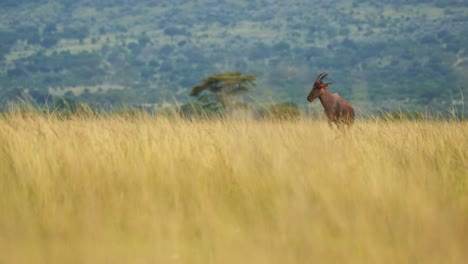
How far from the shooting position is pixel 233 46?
127812 mm

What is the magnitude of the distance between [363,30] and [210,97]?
288 feet

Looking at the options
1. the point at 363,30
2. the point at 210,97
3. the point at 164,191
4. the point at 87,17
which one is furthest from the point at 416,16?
the point at 164,191

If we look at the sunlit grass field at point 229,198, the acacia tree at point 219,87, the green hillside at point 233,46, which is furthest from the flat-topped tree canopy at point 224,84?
the green hillside at point 233,46

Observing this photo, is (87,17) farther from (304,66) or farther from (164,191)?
(164,191)

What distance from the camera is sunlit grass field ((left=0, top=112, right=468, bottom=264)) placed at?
348cm

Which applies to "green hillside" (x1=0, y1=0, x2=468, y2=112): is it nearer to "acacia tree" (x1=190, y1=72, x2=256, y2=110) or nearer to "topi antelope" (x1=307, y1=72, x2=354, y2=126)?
"acacia tree" (x1=190, y1=72, x2=256, y2=110)

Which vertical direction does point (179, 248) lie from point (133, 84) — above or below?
above

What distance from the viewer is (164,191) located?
15.3 ft

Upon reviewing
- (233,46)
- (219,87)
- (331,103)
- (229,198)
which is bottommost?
(233,46)

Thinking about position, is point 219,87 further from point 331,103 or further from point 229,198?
point 229,198

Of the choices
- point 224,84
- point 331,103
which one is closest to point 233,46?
point 224,84

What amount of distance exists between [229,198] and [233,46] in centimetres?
12407

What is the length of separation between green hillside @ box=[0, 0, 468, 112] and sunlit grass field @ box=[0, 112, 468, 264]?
7769 centimetres

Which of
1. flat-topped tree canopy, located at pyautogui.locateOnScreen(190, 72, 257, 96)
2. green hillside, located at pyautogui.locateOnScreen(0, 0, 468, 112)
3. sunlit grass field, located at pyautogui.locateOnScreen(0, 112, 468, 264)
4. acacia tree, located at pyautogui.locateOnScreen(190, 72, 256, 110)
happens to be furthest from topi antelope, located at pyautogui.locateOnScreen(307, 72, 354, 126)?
green hillside, located at pyautogui.locateOnScreen(0, 0, 468, 112)
